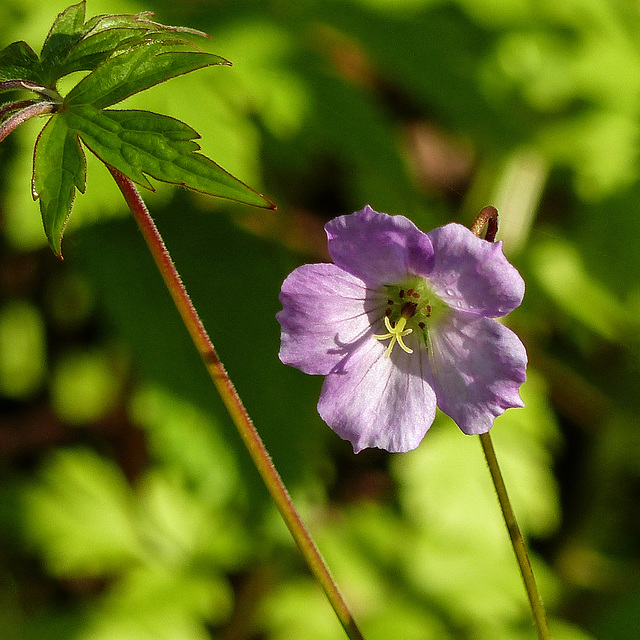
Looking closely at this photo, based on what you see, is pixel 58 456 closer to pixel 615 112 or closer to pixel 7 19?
pixel 7 19

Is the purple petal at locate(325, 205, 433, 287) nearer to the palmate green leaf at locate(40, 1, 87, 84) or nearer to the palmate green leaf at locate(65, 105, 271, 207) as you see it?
the palmate green leaf at locate(65, 105, 271, 207)

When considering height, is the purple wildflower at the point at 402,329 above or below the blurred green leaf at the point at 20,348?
above

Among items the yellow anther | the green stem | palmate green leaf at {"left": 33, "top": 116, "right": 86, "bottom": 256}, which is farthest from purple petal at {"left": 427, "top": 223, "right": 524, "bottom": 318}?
palmate green leaf at {"left": 33, "top": 116, "right": 86, "bottom": 256}

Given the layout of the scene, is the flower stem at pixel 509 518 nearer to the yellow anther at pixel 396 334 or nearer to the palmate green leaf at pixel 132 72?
the yellow anther at pixel 396 334

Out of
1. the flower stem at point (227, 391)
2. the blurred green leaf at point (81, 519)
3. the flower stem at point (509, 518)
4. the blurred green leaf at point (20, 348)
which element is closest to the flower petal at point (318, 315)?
the flower stem at point (227, 391)

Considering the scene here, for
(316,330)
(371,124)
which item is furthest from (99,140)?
(371,124)

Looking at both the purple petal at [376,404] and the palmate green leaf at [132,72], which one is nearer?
the palmate green leaf at [132,72]
